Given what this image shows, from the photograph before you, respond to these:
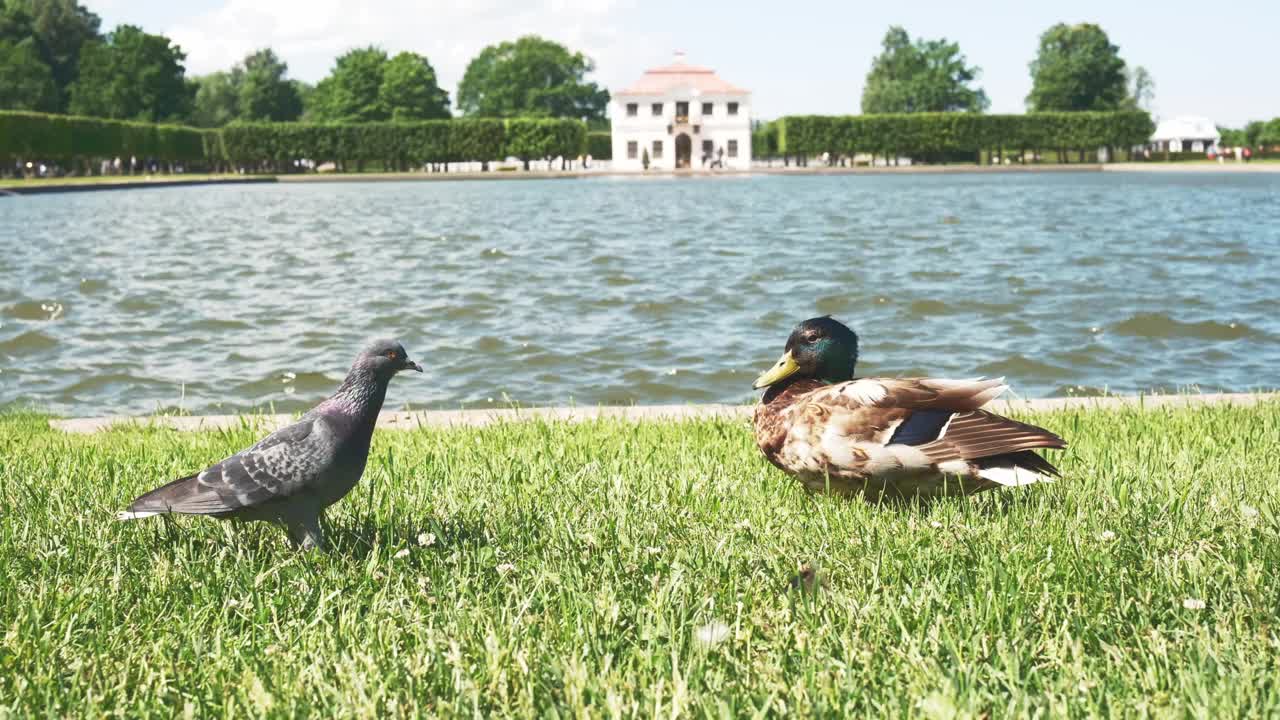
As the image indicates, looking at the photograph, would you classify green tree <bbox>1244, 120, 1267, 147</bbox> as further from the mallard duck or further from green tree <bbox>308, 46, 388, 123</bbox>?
the mallard duck

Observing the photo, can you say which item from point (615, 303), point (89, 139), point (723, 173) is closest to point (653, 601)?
point (615, 303)

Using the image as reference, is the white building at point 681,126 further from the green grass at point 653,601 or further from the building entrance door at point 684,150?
the green grass at point 653,601

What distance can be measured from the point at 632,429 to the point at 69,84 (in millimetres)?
95793

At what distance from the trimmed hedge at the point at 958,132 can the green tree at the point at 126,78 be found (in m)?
46.2

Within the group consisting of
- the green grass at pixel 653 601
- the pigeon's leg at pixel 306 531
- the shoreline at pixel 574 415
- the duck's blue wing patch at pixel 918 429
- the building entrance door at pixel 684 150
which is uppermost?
the building entrance door at pixel 684 150

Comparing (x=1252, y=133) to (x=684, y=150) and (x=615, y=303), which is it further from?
(x=615, y=303)

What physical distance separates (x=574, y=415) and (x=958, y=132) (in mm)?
73708

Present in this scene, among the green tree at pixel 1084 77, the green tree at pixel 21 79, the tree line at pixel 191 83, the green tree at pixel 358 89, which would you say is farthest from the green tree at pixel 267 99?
the green tree at pixel 1084 77

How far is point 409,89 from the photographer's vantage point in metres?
89.4

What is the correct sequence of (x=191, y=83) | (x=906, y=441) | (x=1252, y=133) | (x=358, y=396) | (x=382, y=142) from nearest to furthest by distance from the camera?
(x=358, y=396)
(x=906, y=441)
(x=382, y=142)
(x=1252, y=133)
(x=191, y=83)

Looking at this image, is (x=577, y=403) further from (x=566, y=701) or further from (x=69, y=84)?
(x=69, y=84)

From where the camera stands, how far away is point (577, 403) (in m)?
8.92

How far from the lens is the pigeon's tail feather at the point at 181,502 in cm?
319

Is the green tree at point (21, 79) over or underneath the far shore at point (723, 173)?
over
